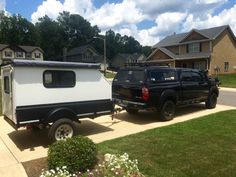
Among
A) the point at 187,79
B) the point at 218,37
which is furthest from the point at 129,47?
the point at 187,79

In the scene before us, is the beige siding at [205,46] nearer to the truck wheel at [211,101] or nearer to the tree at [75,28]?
the truck wheel at [211,101]

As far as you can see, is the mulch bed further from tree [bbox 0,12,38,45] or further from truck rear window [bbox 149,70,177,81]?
tree [bbox 0,12,38,45]

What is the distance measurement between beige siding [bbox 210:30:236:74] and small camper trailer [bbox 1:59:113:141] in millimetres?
36462

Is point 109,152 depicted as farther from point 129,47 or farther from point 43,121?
point 129,47

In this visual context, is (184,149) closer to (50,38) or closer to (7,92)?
(7,92)

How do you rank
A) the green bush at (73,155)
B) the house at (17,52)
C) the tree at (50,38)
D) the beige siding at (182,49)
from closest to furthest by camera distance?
1. the green bush at (73,155)
2. the beige siding at (182,49)
3. the house at (17,52)
4. the tree at (50,38)

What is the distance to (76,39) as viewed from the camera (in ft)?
362

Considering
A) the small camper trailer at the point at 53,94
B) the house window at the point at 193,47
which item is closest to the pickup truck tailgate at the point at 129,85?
the small camper trailer at the point at 53,94

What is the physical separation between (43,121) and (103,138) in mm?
1859

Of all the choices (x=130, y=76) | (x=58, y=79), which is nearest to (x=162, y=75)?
(x=130, y=76)

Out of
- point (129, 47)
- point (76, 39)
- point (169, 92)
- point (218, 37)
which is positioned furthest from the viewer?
point (129, 47)

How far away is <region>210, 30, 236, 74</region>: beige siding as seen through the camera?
137ft

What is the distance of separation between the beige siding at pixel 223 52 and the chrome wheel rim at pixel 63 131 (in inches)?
1468

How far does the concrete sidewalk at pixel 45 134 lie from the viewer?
6152 mm
